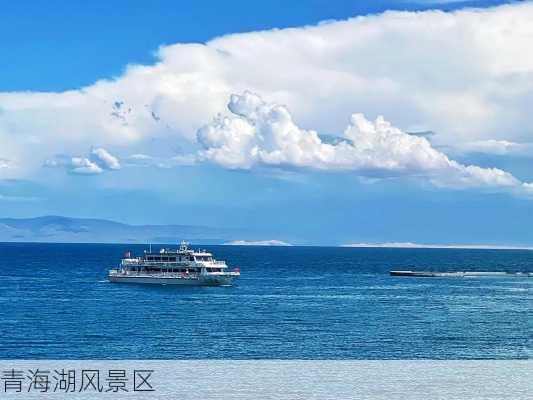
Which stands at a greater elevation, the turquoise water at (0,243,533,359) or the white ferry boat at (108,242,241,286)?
the white ferry boat at (108,242,241,286)

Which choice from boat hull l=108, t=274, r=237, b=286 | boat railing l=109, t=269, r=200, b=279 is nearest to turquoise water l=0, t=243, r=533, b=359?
boat hull l=108, t=274, r=237, b=286

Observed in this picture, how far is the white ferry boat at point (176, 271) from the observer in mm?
116875

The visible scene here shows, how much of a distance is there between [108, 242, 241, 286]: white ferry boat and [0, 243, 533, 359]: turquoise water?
2.88m

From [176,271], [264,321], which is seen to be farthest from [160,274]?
[264,321]

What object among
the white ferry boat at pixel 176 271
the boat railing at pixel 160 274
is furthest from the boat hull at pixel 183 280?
the boat railing at pixel 160 274

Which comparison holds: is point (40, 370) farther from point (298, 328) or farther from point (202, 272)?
point (202, 272)

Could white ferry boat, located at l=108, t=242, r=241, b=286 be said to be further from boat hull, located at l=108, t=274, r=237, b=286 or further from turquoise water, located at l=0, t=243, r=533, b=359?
turquoise water, located at l=0, t=243, r=533, b=359

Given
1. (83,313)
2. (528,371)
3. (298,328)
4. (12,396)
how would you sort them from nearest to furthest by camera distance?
(12,396) → (528,371) → (298,328) → (83,313)

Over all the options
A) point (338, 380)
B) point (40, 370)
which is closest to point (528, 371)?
point (338, 380)

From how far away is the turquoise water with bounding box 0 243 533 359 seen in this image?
2202 inches

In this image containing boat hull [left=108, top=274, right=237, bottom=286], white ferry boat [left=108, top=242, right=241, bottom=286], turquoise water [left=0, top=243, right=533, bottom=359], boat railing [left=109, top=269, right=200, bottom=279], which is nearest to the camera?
turquoise water [left=0, top=243, right=533, bottom=359]

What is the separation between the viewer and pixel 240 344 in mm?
58406

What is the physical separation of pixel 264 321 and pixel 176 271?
163ft

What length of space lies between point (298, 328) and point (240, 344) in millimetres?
10080
